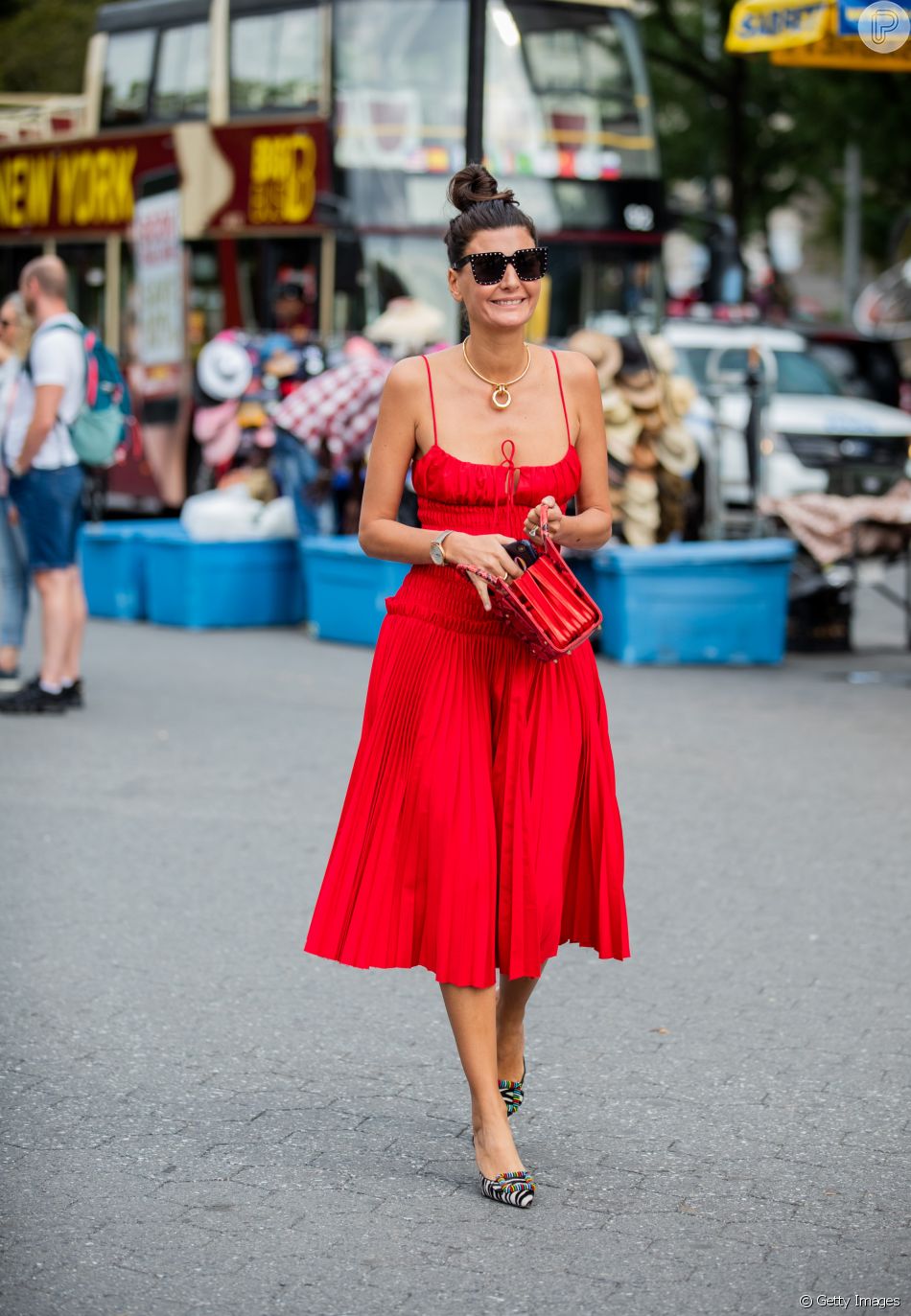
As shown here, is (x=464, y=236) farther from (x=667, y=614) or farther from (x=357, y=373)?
(x=357, y=373)

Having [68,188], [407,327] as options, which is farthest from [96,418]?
[68,188]

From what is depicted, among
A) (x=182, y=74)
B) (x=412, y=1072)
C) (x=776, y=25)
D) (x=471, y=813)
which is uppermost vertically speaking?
(x=182, y=74)

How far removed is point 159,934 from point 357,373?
731 cm

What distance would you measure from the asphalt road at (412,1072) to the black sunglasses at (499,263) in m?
1.79

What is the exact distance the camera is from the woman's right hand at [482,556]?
3.95 metres

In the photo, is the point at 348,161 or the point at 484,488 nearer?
the point at 484,488

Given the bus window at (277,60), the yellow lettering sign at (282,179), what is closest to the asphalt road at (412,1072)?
the yellow lettering sign at (282,179)

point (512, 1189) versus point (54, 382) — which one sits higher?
point (54, 382)

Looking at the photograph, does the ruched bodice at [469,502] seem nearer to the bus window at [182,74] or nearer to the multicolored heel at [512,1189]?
the multicolored heel at [512,1189]

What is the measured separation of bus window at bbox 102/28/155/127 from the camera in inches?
765

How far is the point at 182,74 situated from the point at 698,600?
9579mm

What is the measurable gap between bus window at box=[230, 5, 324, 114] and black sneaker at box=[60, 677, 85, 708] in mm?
8113

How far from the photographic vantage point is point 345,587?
12.8 meters

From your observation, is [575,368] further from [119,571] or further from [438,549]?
[119,571]
